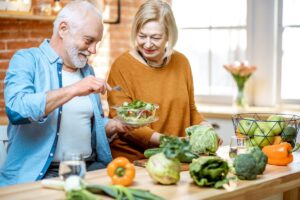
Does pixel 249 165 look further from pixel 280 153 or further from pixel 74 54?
pixel 74 54

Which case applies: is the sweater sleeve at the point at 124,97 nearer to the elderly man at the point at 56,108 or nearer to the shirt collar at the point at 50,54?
the elderly man at the point at 56,108

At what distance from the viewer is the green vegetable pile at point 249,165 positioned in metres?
2.11

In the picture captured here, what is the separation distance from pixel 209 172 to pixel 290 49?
2.85 m

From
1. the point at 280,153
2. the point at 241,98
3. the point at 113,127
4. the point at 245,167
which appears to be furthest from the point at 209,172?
the point at 241,98

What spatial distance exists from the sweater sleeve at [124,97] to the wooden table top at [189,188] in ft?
1.67

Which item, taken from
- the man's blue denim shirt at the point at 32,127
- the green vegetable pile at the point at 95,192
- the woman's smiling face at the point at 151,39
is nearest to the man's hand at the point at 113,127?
the man's blue denim shirt at the point at 32,127

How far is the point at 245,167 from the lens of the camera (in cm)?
211

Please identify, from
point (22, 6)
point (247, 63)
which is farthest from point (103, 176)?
point (247, 63)

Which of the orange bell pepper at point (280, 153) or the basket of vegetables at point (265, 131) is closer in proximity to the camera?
the orange bell pepper at point (280, 153)

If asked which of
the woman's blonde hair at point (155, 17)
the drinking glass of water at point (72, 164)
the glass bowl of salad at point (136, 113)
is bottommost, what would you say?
the drinking glass of water at point (72, 164)

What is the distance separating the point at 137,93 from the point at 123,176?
3.46ft

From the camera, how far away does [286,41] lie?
4.59 m

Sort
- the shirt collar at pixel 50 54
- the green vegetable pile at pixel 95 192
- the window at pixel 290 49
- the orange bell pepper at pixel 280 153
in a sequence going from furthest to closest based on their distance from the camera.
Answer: the window at pixel 290 49
the shirt collar at pixel 50 54
the orange bell pepper at pixel 280 153
the green vegetable pile at pixel 95 192

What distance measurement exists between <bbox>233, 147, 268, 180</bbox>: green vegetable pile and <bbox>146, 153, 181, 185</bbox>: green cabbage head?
0.87 feet
